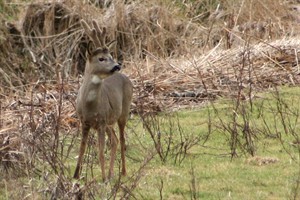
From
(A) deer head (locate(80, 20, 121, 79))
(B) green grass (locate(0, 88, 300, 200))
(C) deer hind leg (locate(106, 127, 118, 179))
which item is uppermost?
(A) deer head (locate(80, 20, 121, 79))

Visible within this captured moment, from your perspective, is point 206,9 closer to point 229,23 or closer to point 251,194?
point 229,23

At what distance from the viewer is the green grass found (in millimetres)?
8867

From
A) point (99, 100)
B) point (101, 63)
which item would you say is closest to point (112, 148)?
point (99, 100)

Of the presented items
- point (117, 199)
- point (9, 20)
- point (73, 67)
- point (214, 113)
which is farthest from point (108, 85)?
point (9, 20)

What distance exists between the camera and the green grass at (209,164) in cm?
887

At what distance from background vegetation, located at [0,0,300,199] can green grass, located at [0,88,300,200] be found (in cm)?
2

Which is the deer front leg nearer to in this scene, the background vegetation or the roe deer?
the roe deer

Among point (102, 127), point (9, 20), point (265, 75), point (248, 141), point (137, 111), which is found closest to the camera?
point (102, 127)

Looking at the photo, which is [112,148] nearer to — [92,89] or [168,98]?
[92,89]

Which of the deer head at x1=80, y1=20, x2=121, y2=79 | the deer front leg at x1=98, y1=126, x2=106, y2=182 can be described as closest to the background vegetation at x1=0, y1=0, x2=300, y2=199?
the deer front leg at x1=98, y1=126, x2=106, y2=182

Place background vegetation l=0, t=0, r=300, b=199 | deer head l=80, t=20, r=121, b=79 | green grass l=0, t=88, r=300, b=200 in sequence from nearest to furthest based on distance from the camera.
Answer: green grass l=0, t=88, r=300, b=200 < background vegetation l=0, t=0, r=300, b=199 < deer head l=80, t=20, r=121, b=79

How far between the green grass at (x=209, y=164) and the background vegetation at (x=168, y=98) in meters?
0.02

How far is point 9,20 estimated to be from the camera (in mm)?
19188

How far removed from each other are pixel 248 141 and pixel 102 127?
6.64 feet
